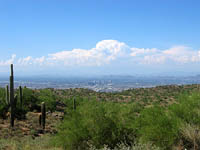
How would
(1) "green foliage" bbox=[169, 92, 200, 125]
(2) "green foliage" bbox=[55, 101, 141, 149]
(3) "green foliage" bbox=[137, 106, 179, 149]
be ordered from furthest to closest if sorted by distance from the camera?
1. (1) "green foliage" bbox=[169, 92, 200, 125]
2. (2) "green foliage" bbox=[55, 101, 141, 149]
3. (3) "green foliage" bbox=[137, 106, 179, 149]

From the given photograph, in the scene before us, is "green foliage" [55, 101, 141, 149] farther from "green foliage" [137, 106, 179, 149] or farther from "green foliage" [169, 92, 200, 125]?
"green foliage" [169, 92, 200, 125]

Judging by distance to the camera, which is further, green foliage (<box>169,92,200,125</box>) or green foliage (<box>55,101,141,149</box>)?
green foliage (<box>169,92,200,125</box>)

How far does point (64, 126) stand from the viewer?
45.8ft

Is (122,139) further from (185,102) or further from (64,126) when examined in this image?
(185,102)

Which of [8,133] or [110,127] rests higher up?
[110,127]

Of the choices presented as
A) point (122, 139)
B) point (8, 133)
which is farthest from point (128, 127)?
point (8, 133)

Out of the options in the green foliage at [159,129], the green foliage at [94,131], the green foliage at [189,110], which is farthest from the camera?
the green foliage at [189,110]

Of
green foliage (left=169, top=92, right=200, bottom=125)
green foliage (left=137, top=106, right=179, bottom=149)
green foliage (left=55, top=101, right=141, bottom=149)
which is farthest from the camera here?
green foliage (left=169, top=92, right=200, bottom=125)

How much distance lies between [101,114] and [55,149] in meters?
3.18

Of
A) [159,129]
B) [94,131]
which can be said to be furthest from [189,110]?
[94,131]

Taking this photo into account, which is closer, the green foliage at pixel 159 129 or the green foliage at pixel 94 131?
the green foliage at pixel 159 129

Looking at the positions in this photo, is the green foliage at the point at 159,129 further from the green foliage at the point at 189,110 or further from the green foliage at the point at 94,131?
the green foliage at the point at 94,131

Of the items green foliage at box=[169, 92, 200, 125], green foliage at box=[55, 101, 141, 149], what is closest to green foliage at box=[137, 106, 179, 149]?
green foliage at box=[169, 92, 200, 125]

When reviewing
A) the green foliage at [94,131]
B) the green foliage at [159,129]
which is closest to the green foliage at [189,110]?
the green foliage at [159,129]
